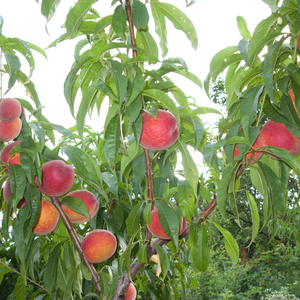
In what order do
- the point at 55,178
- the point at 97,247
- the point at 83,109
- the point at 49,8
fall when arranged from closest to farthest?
the point at 49,8
the point at 83,109
the point at 55,178
the point at 97,247

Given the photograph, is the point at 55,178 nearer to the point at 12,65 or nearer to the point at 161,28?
the point at 12,65

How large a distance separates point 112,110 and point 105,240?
0.45 metres

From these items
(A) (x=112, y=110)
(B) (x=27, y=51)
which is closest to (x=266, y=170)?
(A) (x=112, y=110)

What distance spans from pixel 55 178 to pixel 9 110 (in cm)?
22

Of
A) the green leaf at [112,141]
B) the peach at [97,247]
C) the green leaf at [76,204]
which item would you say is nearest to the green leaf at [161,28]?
the green leaf at [112,141]

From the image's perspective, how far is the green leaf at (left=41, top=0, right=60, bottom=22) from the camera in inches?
20.7

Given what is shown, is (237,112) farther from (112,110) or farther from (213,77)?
(112,110)

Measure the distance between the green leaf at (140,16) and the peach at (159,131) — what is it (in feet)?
0.66

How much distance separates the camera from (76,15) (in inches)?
23.0

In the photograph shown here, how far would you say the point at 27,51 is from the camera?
760 mm

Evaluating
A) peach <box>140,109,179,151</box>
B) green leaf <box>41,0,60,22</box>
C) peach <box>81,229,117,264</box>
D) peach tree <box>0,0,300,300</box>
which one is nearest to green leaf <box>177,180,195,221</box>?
peach tree <box>0,0,300,300</box>

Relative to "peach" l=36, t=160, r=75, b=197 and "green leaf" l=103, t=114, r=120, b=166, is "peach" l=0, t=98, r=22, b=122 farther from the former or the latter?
"green leaf" l=103, t=114, r=120, b=166

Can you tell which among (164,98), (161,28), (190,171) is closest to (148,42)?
(161,28)

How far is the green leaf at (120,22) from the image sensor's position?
1.88ft
